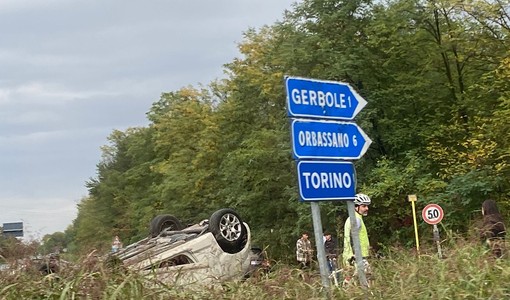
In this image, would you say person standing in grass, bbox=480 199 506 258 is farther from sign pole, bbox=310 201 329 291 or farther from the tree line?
the tree line

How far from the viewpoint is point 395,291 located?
5.96 meters

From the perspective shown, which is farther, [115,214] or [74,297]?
[115,214]

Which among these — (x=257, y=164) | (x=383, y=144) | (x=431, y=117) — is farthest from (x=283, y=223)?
(x=431, y=117)

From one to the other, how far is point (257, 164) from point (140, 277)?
26.9 meters

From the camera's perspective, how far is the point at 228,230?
13141 millimetres

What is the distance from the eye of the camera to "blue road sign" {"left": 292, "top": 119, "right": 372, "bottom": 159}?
6379 millimetres

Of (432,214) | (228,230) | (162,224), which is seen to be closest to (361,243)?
(228,230)

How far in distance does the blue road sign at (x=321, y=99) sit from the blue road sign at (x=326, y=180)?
1.42ft

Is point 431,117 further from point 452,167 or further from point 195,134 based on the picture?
point 195,134

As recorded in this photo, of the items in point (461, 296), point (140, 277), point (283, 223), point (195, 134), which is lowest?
point (461, 296)

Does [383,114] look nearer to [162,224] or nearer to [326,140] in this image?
[162,224]

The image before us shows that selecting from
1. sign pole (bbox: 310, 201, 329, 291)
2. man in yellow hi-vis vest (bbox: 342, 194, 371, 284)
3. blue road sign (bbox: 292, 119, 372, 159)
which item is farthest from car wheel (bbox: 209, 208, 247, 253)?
sign pole (bbox: 310, 201, 329, 291)

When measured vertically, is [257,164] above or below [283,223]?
above

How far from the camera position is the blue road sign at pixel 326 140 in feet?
20.9
